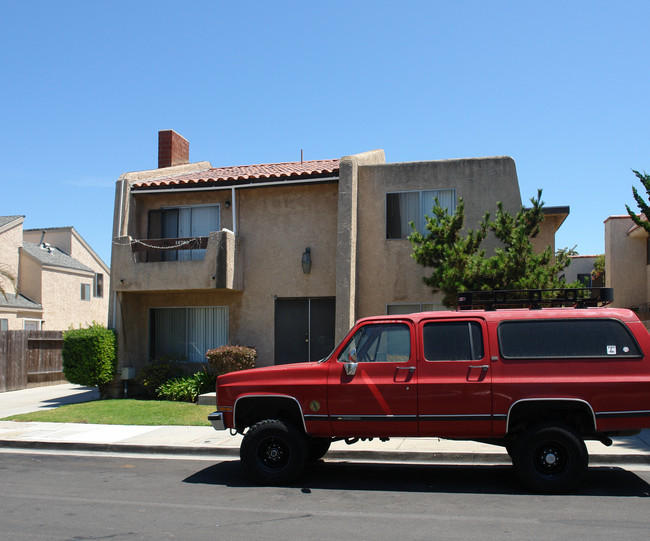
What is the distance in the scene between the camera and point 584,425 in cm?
772

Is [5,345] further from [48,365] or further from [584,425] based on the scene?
[584,425]

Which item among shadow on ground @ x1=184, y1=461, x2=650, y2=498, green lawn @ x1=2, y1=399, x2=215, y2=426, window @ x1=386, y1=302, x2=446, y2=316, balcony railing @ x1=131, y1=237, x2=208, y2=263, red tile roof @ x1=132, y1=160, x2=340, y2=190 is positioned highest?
red tile roof @ x1=132, y1=160, x2=340, y2=190

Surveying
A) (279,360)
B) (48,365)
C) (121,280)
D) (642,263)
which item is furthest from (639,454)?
(48,365)

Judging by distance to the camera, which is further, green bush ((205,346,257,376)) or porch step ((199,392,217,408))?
green bush ((205,346,257,376))

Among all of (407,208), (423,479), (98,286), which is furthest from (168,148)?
(98,286)

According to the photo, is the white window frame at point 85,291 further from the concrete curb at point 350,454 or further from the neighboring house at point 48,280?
the concrete curb at point 350,454

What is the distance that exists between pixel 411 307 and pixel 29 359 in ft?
40.8

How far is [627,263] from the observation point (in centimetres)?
2339

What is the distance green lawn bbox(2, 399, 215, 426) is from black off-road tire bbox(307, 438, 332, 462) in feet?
13.1

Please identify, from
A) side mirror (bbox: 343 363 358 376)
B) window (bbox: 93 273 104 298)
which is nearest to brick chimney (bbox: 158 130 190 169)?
side mirror (bbox: 343 363 358 376)

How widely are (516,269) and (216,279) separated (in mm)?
7009

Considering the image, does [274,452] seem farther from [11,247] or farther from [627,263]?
[11,247]

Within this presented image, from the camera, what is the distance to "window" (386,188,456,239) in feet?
51.2

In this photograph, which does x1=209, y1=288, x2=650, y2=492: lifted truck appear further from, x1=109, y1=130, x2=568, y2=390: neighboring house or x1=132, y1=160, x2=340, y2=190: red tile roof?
x1=132, y1=160, x2=340, y2=190: red tile roof
